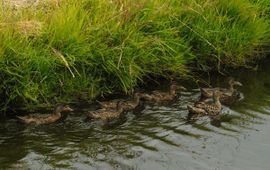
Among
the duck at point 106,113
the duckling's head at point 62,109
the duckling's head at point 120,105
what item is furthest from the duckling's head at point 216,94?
the duckling's head at point 62,109

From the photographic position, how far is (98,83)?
9.68 metres

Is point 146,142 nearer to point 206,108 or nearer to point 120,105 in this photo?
point 120,105

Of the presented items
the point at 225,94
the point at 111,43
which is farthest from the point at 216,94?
the point at 111,43

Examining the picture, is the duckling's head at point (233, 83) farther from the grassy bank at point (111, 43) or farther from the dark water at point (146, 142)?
the dark water at point (146, 142)

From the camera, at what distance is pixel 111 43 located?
32.1ft

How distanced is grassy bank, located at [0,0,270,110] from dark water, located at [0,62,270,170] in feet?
1.76

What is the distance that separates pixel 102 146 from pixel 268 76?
4.77m

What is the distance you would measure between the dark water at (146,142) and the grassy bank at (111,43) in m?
0.54

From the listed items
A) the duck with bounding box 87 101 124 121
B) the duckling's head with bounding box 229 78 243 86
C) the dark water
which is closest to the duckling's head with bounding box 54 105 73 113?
the dark water

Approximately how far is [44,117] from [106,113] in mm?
930

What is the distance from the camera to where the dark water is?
773cm

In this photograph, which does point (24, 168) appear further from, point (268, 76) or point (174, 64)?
point (268, 76)

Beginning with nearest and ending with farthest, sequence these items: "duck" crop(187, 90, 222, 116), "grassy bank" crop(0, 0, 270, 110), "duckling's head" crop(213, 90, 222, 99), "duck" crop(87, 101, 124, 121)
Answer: "grassy bank" crop(0, 0, 270, 110) → "duck" crop(87, 101, 124, 121) → "duck" crop(187, 90, 222, 116) → "duckling's head" crop(213, 90, 222, 99)

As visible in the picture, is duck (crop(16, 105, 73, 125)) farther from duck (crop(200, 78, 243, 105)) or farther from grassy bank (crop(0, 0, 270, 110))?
duck (crop(200, 78, 243, 105))
